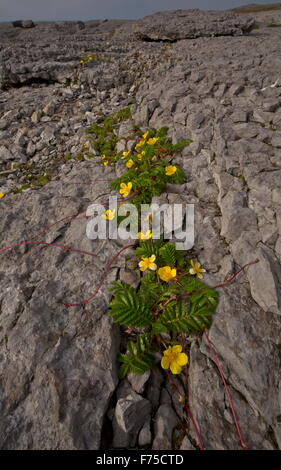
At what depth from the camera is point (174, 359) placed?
6.22ft

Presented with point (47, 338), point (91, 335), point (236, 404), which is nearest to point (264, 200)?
point (236, 404)

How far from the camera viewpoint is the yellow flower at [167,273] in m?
2.31

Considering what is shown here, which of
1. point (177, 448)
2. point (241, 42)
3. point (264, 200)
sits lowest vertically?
point (177, 448)

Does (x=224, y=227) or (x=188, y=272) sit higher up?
(x=224, y=227)

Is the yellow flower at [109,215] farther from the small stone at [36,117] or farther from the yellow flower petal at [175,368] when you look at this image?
the small stone at [36,117]

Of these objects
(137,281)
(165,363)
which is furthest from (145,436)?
(137,281)

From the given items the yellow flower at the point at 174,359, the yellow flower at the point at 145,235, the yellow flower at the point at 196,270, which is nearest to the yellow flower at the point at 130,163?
the yellow flower at the point at 145,235

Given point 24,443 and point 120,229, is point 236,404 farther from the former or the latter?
point 120,229

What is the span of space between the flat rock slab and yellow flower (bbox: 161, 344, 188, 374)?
53.3ft

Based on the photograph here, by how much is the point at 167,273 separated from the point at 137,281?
0.38m

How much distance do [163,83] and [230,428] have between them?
7581 millimetres

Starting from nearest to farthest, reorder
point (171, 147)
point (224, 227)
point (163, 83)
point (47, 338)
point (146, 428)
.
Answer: point (146, 428) → point (47, 338) → point (224, 227) → point (171, 147) → point (163, 83)

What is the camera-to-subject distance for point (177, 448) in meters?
1.65

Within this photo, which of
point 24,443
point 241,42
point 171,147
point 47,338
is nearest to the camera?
point 24,443
